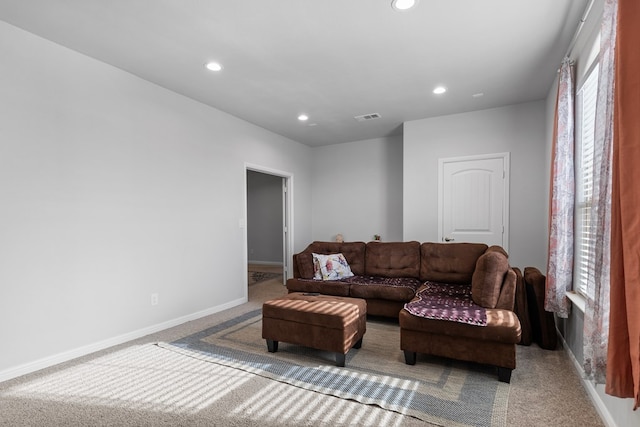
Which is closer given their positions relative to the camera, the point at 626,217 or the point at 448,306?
the point at 626,217

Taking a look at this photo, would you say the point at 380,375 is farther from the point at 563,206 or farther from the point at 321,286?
the point at 563,206

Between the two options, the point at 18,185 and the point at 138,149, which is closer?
the point at 18,185

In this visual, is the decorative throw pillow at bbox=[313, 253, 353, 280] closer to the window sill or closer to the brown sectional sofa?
the brown sectional sofa

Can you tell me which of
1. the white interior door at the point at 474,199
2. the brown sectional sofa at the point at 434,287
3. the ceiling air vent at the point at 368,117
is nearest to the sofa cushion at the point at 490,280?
the brown sectional sofa at the point at 434,287

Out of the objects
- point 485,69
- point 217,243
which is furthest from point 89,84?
point 485,69

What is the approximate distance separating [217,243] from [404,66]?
3.07 m

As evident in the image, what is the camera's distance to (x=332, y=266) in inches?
166

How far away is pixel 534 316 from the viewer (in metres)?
3.06

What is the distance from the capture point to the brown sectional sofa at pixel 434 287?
234cm

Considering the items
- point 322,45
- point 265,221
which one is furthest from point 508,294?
point 265,221

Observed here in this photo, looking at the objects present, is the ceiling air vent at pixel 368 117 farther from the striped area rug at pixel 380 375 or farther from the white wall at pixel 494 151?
the striped area rug at pixel 380 375

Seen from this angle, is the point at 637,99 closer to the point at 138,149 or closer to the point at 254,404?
the point at 254,404

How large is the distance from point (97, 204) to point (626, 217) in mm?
3685

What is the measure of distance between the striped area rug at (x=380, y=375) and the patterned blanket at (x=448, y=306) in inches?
17.2
